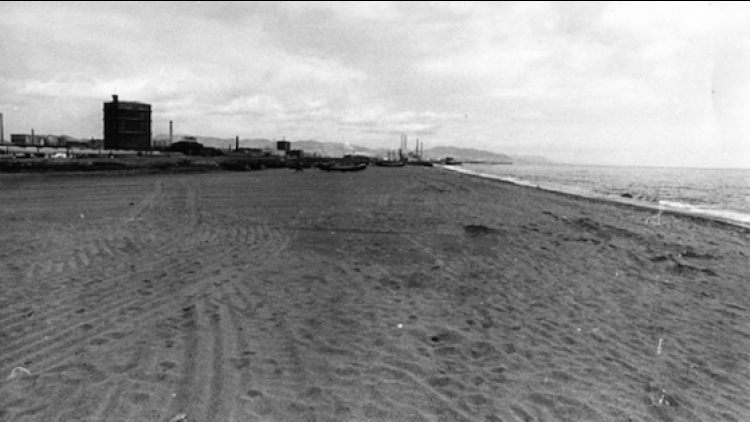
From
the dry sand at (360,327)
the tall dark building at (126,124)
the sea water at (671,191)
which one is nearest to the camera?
the dry sand at (360,327)

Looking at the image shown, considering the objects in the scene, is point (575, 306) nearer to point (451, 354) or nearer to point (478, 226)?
point (451, 354)

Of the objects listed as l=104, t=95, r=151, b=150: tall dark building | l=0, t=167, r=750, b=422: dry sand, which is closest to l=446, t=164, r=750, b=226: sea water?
l=0, t=167, r=750, b=422: dry sand

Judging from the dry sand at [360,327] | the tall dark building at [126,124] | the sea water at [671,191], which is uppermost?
the tall dark building at [126,124]

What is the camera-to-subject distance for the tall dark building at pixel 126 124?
56156 mm

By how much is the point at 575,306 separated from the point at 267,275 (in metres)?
3.88

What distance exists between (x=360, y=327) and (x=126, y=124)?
61.5 m

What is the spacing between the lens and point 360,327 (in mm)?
4523

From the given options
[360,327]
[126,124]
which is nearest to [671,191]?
[360,327]

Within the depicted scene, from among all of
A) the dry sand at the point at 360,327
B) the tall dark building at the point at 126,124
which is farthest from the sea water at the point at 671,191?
the tall dark building at the point at 126,124

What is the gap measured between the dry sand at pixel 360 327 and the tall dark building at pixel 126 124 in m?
54.1

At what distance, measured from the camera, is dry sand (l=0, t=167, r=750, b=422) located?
3.22m

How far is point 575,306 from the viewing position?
18.0 feet

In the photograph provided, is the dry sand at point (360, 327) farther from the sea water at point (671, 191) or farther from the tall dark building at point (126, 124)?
the tall dark building at point (126, 124)

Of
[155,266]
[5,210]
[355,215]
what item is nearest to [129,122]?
[5,210]
